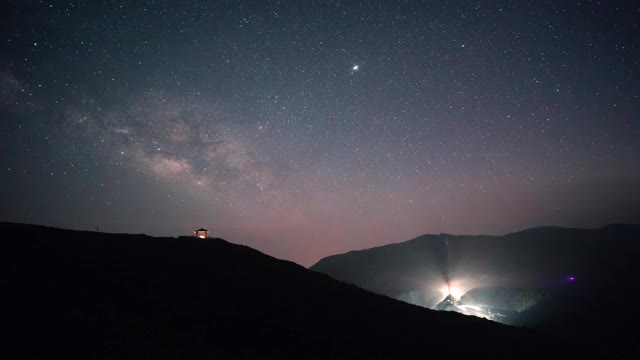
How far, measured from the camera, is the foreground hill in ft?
29.3

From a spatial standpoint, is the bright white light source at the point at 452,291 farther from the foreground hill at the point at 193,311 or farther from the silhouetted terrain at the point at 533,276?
the foreground hill at the point at 193,311

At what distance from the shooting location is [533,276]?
55000mm

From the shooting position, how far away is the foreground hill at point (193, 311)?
8930 millimetres

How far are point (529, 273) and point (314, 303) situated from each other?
5666 centimetres

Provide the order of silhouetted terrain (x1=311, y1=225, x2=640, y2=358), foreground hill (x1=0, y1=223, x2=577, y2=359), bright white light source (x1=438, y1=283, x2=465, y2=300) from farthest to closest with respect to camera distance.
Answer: bright white light source (x1=438, y1=283, x2=465, y2=300)
silhouetted terrain (x1=311, y1=225, x2=640, y2=358)
foreground hill (x1=0, y1=223, x2=577, y2=359)

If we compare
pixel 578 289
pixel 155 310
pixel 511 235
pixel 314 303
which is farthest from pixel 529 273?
pixel 155 310

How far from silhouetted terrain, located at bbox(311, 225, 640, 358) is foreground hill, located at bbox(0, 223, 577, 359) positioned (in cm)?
1267

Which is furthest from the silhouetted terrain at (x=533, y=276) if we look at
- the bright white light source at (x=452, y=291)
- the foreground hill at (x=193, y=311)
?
the foreground hill at (x=193, y=311)

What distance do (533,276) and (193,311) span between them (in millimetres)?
61688

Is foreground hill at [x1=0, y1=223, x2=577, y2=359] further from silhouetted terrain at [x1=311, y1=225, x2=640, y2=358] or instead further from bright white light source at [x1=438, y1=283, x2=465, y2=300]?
bright white light source at [x1=438, y1=283, x2=465, y2=300]

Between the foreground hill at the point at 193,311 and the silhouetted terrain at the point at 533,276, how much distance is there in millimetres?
12667

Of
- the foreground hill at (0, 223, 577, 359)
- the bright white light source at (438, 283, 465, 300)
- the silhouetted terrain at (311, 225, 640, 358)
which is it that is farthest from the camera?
the bright white light source at (438, 283, 465, 300)

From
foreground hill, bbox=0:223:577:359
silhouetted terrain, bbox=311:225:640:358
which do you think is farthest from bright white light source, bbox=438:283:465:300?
foreground hill, bbox=0:223:577:359

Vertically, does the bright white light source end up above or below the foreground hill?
below
